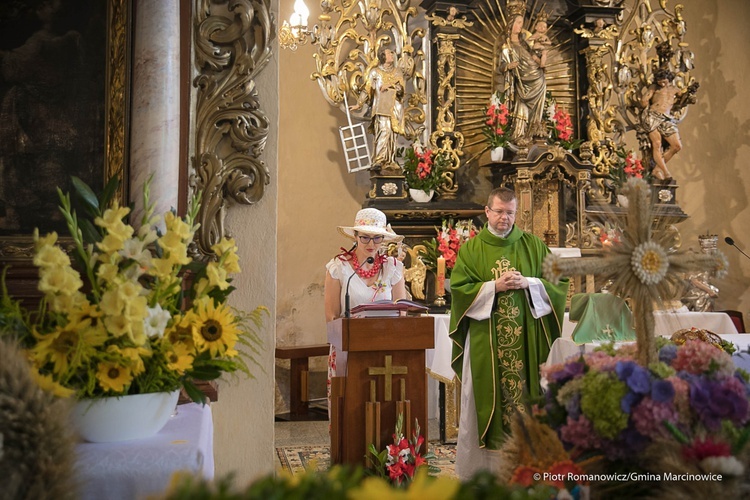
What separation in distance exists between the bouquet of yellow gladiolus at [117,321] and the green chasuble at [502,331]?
3314mm

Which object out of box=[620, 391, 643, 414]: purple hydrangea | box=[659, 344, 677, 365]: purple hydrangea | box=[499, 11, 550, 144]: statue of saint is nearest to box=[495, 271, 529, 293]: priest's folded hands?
box=[659, 344, 677, 365]: purple hydrangea

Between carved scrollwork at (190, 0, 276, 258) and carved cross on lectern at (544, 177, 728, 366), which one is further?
carved scrollwork at (190, 0, 276, 258)

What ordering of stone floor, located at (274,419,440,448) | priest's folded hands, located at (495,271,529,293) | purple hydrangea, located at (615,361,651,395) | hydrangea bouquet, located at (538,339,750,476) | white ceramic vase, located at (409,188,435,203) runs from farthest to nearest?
1. white ceramic vase, located at (409,188,435,203)
2. stone floor, located at (274,419,440,448)
3. priest's folded hands, located at (495,271,529,293)
4. purple hydrangea, located at (615,361,651,395)
5. hydrangea bouquet, located at (538,339,750,476)

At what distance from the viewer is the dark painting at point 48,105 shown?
3.28 m

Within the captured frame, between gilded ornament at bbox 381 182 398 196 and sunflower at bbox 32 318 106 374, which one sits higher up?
gilded ornament at bbox 381 182 398 196

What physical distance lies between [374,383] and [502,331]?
1196mm

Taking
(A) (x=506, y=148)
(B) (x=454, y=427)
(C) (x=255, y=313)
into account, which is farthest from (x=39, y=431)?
(A) (x=506, y=148)

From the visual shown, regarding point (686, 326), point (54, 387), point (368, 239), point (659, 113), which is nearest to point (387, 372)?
point (368, 239)

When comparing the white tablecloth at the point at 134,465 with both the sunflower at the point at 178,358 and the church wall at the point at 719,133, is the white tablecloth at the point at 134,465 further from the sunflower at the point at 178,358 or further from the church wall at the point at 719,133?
the church wall at the point at 719,133

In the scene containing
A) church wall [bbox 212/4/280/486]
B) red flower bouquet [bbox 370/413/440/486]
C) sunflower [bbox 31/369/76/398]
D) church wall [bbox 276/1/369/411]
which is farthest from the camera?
church wall [bbox 276/1/369/411]

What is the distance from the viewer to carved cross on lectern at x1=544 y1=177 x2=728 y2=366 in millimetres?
2076

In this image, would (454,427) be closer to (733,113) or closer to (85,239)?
(85,239)

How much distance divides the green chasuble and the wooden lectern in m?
0.78

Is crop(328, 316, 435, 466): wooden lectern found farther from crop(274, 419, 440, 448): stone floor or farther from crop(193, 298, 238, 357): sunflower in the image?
crop(274, 419, 440, 448): stone floor
